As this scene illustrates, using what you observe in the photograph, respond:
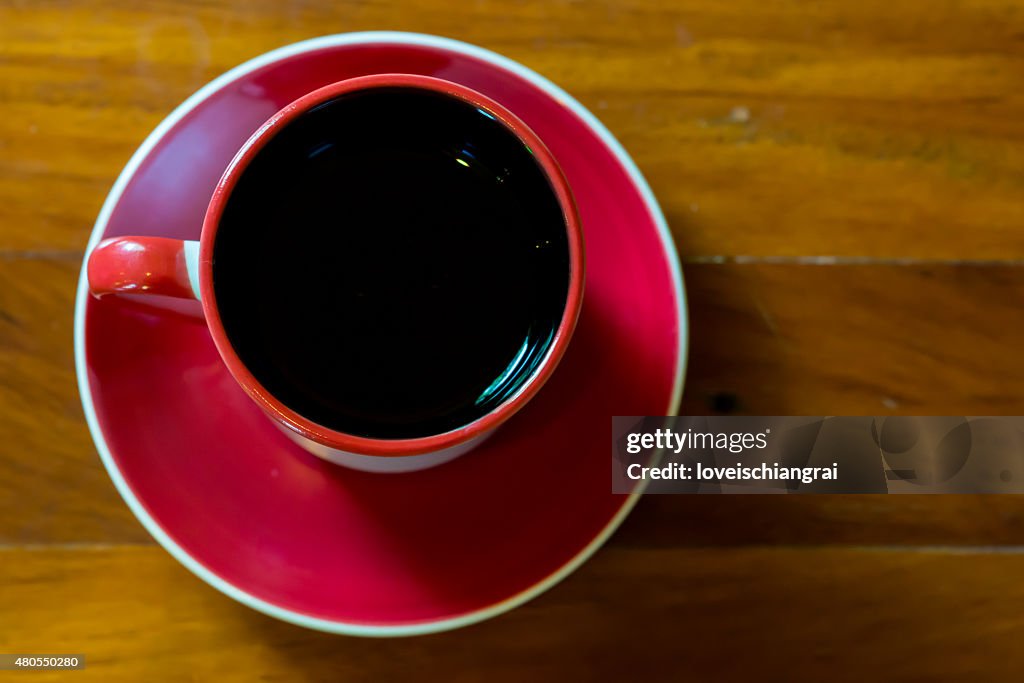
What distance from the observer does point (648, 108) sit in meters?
0.65

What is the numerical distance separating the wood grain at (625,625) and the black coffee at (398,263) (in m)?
0.20

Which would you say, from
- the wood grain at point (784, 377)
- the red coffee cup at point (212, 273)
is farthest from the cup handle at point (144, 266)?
the wood grain at point (784, 377)

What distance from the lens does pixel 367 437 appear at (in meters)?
0.46

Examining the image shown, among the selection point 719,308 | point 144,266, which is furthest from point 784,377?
point 144,266

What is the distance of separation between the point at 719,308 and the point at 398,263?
0.25 m

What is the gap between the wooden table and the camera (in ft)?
2.01

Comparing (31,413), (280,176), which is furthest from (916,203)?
(31,413)

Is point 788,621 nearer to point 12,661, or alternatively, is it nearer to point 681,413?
point 681,413

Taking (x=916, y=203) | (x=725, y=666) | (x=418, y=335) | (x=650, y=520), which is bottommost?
(x=725, y=666)

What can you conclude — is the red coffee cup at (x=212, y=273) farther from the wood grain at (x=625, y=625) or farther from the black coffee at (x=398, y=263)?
the wood grain at (x=625, y=625)

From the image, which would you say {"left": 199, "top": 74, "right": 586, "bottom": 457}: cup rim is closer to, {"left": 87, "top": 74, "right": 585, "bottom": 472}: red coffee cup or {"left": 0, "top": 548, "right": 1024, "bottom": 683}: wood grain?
{"left": 87, "top": 74, "right": 585, "bottom": 472}: red coffee cup

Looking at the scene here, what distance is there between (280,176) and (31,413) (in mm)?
278

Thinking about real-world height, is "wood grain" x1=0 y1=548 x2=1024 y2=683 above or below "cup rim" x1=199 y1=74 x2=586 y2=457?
below

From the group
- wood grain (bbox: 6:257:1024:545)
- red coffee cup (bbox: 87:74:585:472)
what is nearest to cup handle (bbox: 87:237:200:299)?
red coffee cup (bbox: 87:74:585:472)
